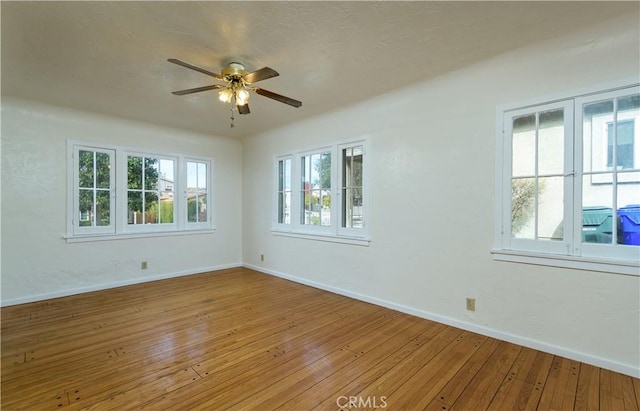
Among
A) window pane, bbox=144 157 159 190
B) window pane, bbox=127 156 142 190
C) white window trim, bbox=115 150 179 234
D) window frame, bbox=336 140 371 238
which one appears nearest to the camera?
window frame, bbox=336 140 371 238

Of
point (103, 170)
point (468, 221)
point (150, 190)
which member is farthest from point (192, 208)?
point (468, 221)

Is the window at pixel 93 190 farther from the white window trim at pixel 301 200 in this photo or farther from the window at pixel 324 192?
the white window trim at pixel 301 200

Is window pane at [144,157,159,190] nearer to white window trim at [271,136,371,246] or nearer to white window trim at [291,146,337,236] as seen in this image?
white window trim at [271,136,371,246]

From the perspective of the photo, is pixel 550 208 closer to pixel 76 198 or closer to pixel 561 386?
pixel 561 386

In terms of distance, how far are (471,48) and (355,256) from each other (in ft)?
8.67

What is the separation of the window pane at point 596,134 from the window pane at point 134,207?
5640mm

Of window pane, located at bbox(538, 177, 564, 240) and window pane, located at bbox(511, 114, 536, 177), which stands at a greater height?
window pane, located at bbox(511, 114, 536, 177)

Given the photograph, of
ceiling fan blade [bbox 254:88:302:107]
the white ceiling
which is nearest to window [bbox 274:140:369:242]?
the white ceiling

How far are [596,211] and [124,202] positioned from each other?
5.75 metres

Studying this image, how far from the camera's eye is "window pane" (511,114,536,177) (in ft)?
8.62

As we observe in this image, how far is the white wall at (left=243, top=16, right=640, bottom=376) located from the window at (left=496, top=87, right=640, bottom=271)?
0.14 meters

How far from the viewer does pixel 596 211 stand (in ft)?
7.65

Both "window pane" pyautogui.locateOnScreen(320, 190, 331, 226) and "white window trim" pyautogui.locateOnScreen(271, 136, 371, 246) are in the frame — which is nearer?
"white window trim" pyautogui.locateOnScreen(271, 136, 371, 246)

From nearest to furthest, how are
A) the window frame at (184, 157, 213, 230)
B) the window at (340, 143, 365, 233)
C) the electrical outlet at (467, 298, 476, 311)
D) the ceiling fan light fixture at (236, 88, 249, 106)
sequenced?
the ceiling fan light fixture at (236, 88, 249, 106)
the electrical outlet at (467, 298, 476, 311)
the window at (340, 143, 365, 233)
the window frame at (184, 157, 213, 230)
